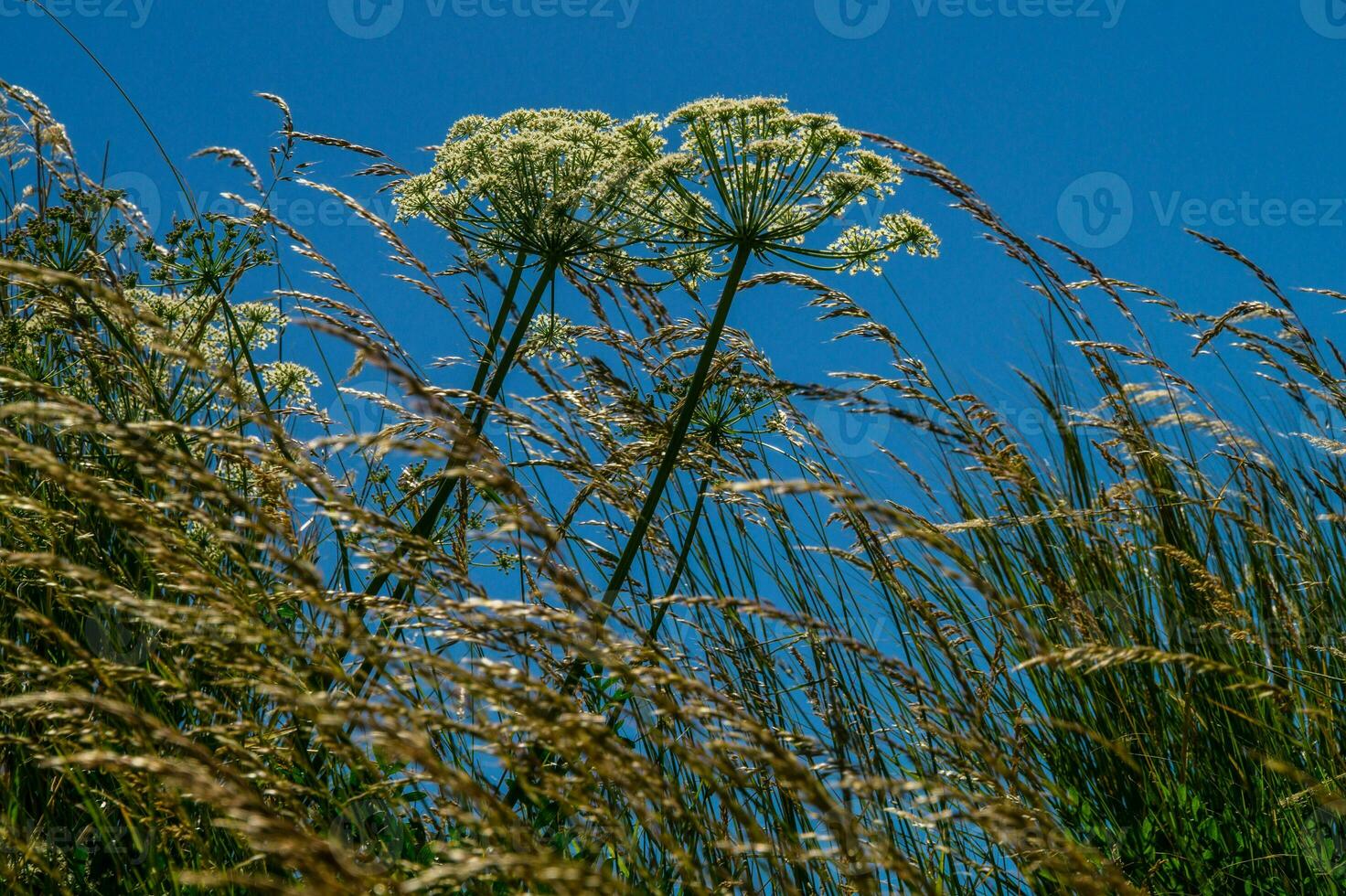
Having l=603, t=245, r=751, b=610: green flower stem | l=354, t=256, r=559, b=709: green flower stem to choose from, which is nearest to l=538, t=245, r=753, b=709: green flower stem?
l=603, t=245, r=751, b=610: green flower stem

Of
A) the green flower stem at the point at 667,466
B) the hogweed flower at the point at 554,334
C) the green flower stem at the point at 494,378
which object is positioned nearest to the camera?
the green flower stem at the point at 667,466

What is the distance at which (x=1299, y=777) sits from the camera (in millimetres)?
1725

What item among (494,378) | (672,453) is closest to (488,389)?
(494,378)

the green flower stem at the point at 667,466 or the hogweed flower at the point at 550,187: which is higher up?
the hogweed flower at the point at 550,187

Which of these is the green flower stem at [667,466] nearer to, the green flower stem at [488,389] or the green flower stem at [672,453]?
the green flower stem at [672,453]

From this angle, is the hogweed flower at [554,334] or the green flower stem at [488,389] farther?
the hogweed flower at [554,334]

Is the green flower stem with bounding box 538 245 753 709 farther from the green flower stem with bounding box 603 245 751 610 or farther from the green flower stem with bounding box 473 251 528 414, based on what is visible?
the green flower stem with bounding box 473 251 528 414

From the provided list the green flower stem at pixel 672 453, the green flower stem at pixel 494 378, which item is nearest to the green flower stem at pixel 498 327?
the green flower stem at pixel 494 378

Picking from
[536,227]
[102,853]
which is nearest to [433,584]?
[102,853]

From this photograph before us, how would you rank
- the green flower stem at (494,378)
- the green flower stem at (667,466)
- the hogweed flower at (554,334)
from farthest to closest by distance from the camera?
the hogweed flower at (554,334) → the green flower stem at (494,378) → the green flower stem at (667,466)

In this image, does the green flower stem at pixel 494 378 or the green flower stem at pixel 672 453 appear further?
the green flower stem at pixel 494 378

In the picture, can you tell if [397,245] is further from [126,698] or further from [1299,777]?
[1299,777]

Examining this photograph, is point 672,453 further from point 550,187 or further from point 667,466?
point 550,187

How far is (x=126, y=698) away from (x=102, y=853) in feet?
2.01
